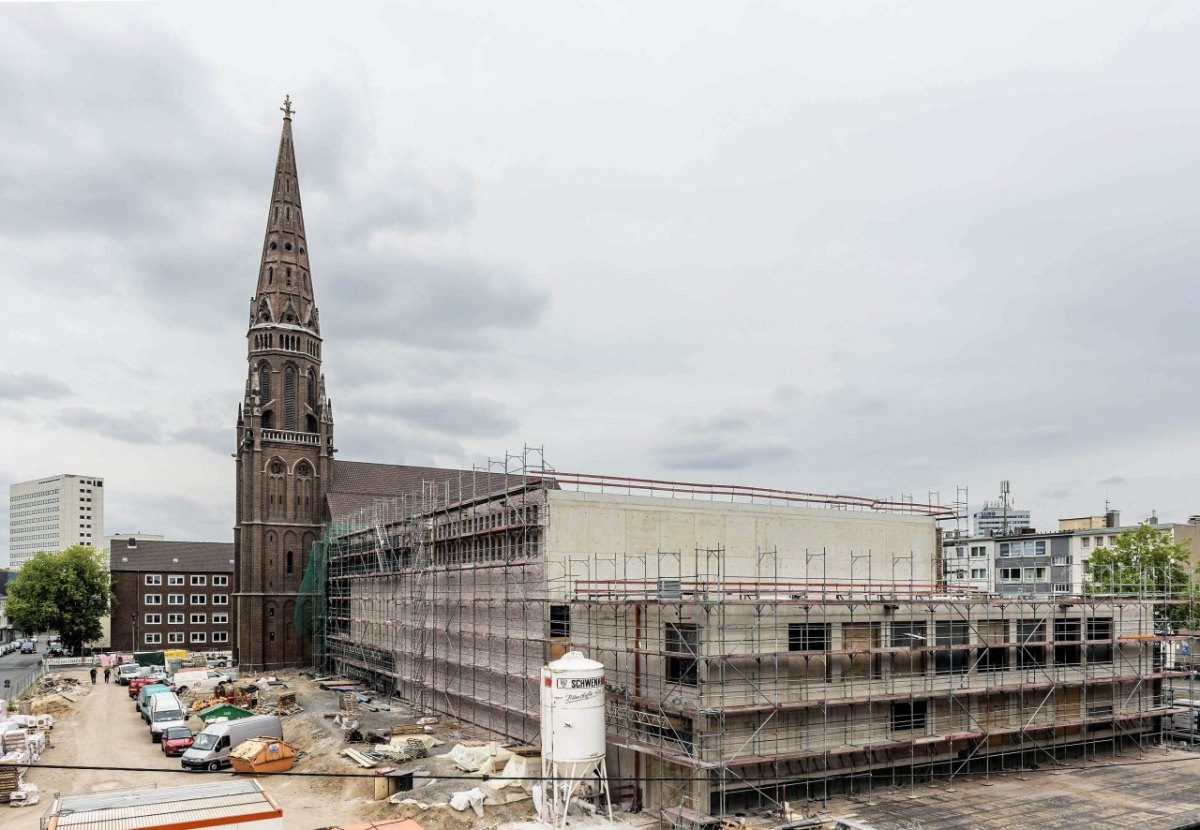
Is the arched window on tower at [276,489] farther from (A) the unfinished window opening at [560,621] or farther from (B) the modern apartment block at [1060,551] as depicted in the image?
(B) the modern apartment block at [1060,551]

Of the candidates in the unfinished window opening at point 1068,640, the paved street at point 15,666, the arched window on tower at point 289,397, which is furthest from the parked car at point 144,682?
the unfinished window opening at point 1068,640

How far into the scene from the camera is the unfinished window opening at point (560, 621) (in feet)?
111

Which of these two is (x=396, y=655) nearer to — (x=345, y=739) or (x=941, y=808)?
(x=345, y=739)

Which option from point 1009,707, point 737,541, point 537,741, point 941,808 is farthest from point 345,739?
point 1009,707

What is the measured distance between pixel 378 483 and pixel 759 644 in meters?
54.9

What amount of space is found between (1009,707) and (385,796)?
23234 millimetres

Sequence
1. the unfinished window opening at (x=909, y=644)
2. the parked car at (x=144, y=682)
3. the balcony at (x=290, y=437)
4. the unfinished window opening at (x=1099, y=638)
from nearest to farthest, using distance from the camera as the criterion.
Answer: the unfinished window opening at (x=909, y=644) < the unfinished window opening at (x=1099, y=638) < the parked car at (x=144, y=682) < the balcony at (x=290, y=437)

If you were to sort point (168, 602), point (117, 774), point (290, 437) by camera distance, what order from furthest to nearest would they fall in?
point (168, 602), point (290, 437), point (117, 774)

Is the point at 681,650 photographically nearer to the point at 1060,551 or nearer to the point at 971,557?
the point at 1060,551

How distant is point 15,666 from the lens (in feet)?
275

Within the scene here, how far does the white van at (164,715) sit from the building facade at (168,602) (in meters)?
46.7

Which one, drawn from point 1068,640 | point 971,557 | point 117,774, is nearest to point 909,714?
point 1068,640

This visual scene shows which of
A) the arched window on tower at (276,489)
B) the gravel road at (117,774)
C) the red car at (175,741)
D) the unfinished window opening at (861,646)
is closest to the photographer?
the gravel road at (117,774)

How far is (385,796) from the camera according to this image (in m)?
29.2
